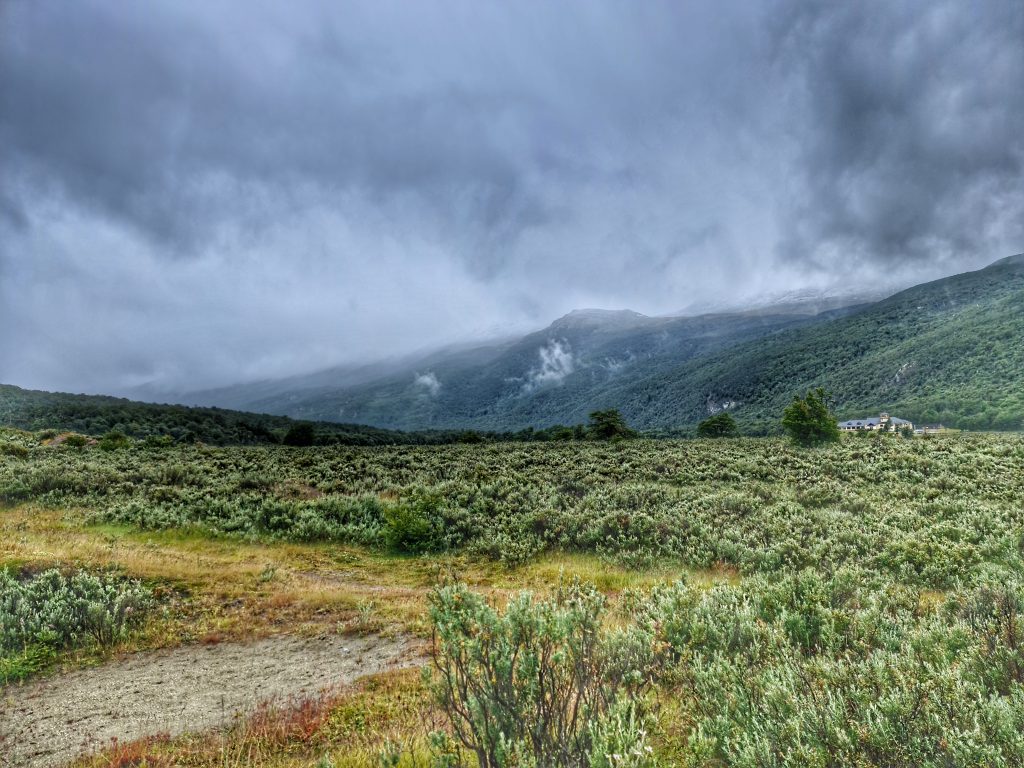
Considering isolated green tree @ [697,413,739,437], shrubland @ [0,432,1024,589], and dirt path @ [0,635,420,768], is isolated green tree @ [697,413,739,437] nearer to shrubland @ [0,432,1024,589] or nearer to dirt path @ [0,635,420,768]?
shrubland @ [0,432,1024,589]

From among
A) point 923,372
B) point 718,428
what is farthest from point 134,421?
point 923,372

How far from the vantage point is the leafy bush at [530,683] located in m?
3.48

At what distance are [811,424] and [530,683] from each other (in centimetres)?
4020

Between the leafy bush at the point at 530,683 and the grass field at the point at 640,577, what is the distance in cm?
8

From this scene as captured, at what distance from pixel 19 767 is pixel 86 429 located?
218ft

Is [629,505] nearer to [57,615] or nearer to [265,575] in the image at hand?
[265,575]

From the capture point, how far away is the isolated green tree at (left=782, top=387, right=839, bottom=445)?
36219mm

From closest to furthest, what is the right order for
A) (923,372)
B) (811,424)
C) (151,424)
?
(811,424) → (151,424) → (923,372)

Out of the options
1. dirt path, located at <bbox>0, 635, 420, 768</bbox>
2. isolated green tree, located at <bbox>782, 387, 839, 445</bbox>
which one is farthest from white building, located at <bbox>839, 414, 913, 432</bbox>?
dirt path, located at <bbox>0, 635, 420, 768</bbox>

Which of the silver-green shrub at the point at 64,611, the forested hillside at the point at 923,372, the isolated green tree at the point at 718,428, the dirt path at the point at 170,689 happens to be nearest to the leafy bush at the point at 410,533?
the dirt path at the point at 170,689

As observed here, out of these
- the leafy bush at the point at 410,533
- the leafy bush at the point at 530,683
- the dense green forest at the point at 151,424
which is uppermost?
the dense green forest at the point at 151,424

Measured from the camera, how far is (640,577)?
11.7 metres

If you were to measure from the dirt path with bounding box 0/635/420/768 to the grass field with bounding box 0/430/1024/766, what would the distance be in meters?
0.46

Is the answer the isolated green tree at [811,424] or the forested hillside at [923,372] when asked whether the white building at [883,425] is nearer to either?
the forested hillside at [923,372]
